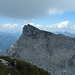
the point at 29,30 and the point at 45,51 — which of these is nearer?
the point at 45,51

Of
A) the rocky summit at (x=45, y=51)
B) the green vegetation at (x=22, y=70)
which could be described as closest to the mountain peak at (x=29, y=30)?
the rocky summit at (x=45, y=51)

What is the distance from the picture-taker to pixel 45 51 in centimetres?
15125

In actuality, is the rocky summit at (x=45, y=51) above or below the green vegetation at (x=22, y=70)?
below

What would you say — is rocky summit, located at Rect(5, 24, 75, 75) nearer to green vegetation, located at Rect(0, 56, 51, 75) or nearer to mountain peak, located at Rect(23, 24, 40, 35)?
mountain peak, located at Rect(23, 24, 40, 35)

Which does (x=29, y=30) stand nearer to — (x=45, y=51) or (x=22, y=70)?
(x=45, y=51)

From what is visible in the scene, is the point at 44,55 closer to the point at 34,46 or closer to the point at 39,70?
the point at 34,46

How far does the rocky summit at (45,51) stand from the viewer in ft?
475

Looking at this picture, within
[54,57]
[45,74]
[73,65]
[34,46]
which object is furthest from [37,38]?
[45,74]

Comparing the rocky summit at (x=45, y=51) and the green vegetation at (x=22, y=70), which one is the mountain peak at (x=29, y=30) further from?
the green vegetation at (x=22, y=70)

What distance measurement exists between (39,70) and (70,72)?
12442cm

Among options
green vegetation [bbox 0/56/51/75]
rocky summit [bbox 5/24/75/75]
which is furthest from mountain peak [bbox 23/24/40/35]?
green vegetation [bbox 0/56/51/75]

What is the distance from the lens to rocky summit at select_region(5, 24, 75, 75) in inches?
5704

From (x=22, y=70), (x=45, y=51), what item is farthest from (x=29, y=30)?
(x=22, y=70)

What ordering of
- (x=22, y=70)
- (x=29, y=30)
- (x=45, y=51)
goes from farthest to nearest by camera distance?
(x=29, y=30)
(x=45, y=51)
(x=22, y=70)
